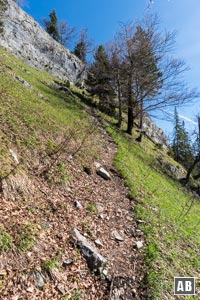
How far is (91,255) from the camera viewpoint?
5.01m

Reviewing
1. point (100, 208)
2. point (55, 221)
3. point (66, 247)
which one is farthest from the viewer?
point (100, 208)

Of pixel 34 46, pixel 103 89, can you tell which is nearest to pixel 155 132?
pixel 103 89

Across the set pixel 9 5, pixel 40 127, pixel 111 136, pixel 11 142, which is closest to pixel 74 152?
pixel 40 127

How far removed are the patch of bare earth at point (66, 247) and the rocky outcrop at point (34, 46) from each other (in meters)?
27.8

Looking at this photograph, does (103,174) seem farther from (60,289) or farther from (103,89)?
(103,89)

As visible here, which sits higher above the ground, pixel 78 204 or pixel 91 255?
pixel 78 204

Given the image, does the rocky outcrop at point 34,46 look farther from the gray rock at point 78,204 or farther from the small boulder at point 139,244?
the small boulder at point 139,244

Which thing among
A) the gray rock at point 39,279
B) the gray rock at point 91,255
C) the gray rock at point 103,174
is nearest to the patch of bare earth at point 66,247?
the gray rock at point 39,279

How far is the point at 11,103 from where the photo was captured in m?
9.64

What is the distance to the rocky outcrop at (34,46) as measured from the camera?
31872 mm

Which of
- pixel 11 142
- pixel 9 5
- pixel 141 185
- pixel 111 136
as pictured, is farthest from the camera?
pixel 9 5

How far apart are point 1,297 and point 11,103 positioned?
7.84 m

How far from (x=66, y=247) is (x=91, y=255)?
586mm

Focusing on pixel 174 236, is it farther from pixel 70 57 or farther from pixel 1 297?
pixel 70 57
